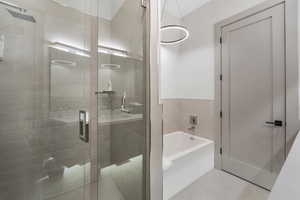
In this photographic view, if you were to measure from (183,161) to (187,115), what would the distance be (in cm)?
121

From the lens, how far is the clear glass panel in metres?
1.16

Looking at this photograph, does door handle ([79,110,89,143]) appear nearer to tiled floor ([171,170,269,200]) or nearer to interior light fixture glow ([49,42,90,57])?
interior light fixture glow ([49,42,90,57])

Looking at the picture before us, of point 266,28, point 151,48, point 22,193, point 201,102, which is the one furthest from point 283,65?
point 22,193

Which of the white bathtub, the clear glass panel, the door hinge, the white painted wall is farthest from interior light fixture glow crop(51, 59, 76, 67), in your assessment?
the white painted wall

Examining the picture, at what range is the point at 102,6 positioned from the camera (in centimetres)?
155

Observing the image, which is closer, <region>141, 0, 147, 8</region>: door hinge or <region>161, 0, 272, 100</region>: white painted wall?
<region>141, 0, 147, 8</region>: door hinge

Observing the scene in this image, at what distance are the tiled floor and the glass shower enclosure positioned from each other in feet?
3.34

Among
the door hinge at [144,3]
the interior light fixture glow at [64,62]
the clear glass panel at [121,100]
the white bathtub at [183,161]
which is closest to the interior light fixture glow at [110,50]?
the clear glass panel at [121,100]

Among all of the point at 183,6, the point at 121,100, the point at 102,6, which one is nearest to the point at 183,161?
the point at 121,100

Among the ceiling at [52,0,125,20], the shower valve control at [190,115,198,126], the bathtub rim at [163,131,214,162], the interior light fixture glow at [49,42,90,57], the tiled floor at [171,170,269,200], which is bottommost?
the tiled floor at [171,170,269,200]

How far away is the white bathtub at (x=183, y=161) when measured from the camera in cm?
178

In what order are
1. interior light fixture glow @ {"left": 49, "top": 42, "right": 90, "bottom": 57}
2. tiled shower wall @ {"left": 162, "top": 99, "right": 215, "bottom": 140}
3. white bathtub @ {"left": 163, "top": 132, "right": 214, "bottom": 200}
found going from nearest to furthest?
interior light fixture glow @ {"left": 49, "top": 42, "right": 90, "bottom": 57} → white bathtub @ {"left": 163, "top": 132, "right": 214, "bottom": 200} → tiled shower wall @ {"left": 162, "top": 99, "right": 215, "bottom": 140}

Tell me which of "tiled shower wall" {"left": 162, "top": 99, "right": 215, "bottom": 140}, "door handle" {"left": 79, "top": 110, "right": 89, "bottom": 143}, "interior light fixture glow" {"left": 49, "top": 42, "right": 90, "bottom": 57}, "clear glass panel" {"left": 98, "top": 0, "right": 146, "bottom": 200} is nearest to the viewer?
"clear glass panel" {"left": 98, "top": 0, "right": 146, "bottom": 200}

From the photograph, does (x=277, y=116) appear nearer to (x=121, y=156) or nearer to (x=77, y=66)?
(x=121, y=156)
